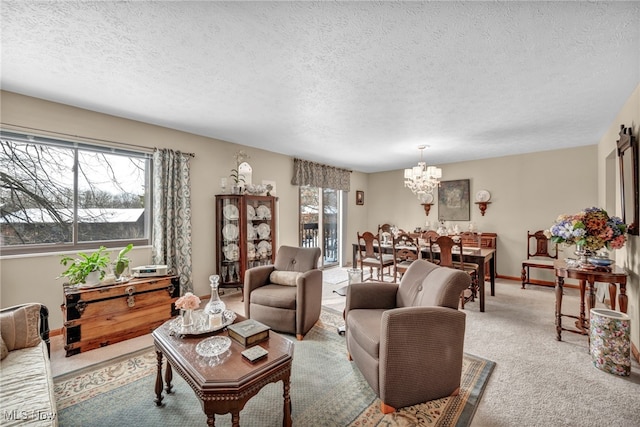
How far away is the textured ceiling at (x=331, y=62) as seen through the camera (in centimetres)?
153

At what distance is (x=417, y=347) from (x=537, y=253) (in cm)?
436

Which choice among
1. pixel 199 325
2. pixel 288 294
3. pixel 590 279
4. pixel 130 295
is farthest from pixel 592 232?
pixel 130 295

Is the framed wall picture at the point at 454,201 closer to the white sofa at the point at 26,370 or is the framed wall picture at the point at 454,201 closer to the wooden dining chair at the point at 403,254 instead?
the wooden dining chair at the point at 403,254

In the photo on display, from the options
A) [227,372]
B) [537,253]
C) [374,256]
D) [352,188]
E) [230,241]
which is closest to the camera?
[227,372]

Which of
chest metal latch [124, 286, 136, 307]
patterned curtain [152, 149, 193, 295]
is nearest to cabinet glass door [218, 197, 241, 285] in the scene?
patterned curtain [152, 149, 193, 295]

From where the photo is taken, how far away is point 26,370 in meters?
1.46

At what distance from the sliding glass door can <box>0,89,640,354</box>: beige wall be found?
0.26 metres

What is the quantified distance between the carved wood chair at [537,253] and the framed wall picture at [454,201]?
1108 mm

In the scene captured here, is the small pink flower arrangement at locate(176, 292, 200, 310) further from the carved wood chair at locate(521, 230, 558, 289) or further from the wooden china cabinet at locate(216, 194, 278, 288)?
the carved wood chair at locate(521, 230, 558, 289)

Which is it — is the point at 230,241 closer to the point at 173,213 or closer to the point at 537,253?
the point at 173,213

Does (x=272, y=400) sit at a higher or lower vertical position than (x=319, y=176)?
lower

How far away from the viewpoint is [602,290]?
146 inches

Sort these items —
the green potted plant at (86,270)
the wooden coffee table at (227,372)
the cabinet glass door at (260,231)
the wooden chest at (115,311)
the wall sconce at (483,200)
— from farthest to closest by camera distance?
the wall sconce at (483,200) < the cabinet glass door at (260,231) < the green potted plant at (86,270) < the wooden chest at (115,311) < the wooden coffee table at (227,372)

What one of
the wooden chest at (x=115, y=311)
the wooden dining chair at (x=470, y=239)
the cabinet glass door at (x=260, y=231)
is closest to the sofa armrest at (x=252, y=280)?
the wooden chest at (x=115, y=311)
